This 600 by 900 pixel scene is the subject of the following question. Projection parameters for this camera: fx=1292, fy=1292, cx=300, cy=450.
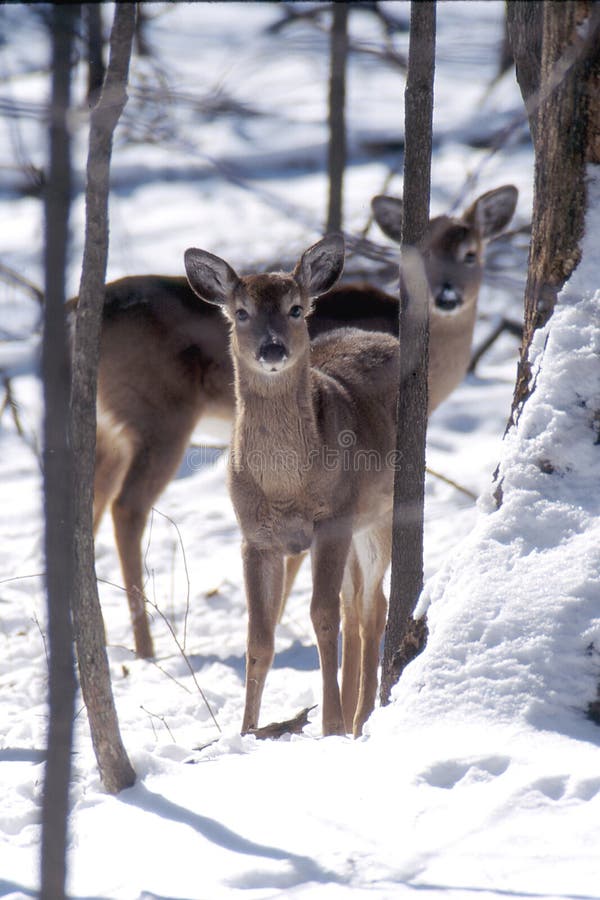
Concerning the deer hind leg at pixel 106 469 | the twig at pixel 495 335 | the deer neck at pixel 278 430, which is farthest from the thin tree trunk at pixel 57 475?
the twig at pixel 495 335

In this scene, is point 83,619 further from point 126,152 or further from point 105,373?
point 126,152

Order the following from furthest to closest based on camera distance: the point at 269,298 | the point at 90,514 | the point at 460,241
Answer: the point at 460,241, the point at 269,298, the point at 90,514

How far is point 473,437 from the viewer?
9305mm

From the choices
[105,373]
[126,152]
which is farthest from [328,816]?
[126,152]

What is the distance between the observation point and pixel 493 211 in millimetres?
7781

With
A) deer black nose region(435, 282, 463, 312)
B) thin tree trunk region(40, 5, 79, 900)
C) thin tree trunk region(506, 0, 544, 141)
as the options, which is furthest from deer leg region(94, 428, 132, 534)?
thin tree trunk region(40, 5, 79, 900)

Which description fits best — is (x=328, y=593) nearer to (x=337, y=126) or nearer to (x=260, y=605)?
(x=260, y=605)

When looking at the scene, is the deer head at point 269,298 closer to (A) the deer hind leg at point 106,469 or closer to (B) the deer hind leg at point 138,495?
(B) the deer hind leg at point 138,495

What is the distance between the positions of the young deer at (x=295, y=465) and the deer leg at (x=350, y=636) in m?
0.01

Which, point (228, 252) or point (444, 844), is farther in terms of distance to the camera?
point (228, 252)

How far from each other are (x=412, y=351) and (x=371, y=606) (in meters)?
1.65

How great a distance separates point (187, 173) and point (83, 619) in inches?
522

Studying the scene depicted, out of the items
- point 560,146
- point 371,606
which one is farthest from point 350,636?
point 560,146

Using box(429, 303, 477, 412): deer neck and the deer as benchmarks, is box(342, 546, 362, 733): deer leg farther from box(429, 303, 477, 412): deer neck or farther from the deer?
box(429, 303, 477, 412): deer neck
